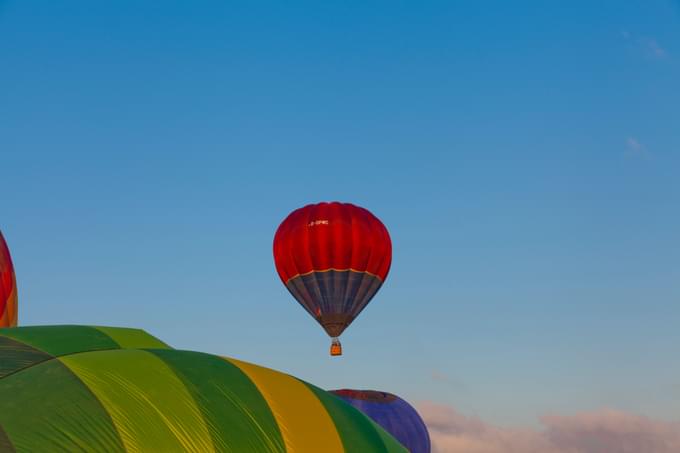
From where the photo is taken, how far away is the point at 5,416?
790 cm

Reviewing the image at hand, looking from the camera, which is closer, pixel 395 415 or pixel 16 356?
pixel 16 356

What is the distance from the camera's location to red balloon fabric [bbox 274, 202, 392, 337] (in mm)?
36875

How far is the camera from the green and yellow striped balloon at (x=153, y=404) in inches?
315

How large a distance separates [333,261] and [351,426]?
26561 millimetres

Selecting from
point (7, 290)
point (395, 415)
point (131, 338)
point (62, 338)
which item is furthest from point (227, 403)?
point (395, 415)

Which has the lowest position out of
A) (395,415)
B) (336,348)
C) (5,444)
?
(395,415)

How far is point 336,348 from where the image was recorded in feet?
123

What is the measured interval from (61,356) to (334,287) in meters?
27.8

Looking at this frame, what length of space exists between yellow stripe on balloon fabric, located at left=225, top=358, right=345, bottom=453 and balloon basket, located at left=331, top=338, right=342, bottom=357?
2720 centimetres

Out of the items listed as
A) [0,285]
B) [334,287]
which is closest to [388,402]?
[334,287]

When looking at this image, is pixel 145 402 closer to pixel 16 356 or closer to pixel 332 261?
pixel 16 356

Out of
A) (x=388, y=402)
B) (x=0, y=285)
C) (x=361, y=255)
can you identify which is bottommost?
(x=388, y=402)

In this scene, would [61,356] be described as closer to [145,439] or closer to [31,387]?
[31,387]

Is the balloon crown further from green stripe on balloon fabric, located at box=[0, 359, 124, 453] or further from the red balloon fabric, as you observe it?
green stripe on balloon fabric, located at box=[0, 359, 124, 453]
